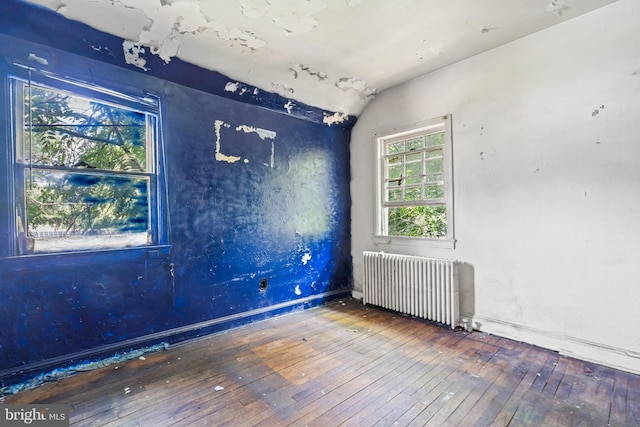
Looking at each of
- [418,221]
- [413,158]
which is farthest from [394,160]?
[418,221]

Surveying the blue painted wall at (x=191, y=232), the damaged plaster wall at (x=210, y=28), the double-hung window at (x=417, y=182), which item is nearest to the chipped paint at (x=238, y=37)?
the damaged plaster wall at (x=210, y=28)

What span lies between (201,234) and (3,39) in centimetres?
202

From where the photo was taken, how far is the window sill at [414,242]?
3350mm

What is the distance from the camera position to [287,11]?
238 centimetres

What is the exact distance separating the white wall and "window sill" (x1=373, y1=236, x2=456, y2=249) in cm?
8

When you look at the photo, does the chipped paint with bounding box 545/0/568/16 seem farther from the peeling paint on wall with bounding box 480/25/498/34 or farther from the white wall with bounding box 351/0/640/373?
the peeling paint on wall with bounding box 480/25/498/34

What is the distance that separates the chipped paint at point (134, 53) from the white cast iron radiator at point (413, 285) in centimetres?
321

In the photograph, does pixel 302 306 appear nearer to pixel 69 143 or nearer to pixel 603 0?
pixel 69 143

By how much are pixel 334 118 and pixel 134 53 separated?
96.0 inches

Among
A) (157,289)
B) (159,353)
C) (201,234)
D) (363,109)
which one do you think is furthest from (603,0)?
(159,353)

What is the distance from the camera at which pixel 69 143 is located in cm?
240

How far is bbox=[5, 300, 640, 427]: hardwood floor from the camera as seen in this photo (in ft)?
5.92

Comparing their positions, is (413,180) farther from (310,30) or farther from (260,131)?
(310,30)

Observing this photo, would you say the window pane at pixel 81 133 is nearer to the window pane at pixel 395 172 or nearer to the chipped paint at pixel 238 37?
the chipped paint at pixel 238 37
